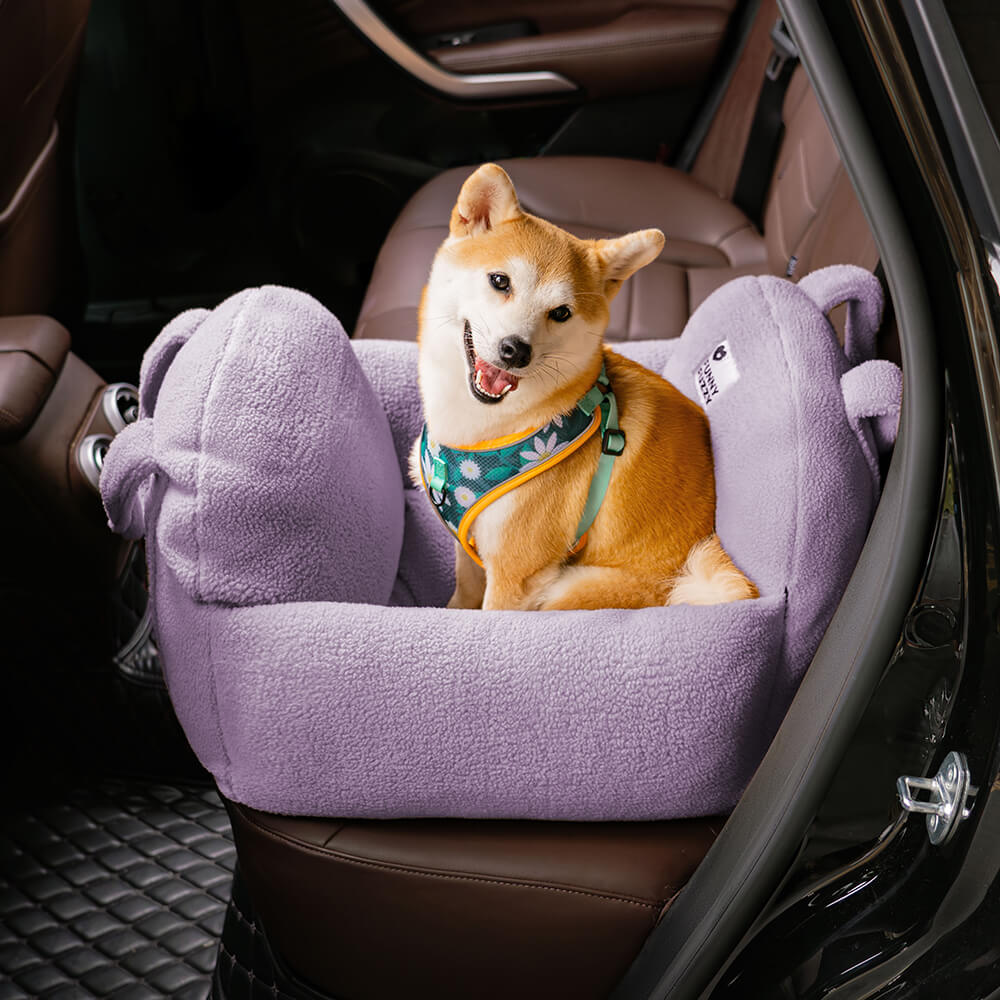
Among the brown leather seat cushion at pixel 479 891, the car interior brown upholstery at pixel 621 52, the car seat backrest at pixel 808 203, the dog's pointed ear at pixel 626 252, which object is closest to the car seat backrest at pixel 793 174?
the car seat backrest at pixel 808 203

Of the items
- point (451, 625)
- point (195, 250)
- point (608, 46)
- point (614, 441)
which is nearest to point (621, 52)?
point (608, 46)

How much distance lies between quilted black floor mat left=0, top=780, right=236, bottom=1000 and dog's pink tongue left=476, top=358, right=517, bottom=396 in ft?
2.44

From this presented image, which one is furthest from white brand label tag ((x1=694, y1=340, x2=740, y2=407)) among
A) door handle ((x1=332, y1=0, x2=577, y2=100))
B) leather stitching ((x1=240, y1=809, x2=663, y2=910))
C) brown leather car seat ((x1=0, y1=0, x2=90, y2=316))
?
door handle ((x1=332, y1=0, x2=577, y2=100))

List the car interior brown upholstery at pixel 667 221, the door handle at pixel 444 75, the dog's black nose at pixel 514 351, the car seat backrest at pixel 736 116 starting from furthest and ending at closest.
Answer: the door handle at pixel 444 75, the car seat backrest at pixel 736 116, the car interior brown upholstery at pixel 667 221, the dog's black nose at pixel 514 351

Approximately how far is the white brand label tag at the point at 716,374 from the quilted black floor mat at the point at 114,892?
2.97ft

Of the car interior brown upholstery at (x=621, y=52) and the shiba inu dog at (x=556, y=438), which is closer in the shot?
the shiba inu dog at (x=556, y=438)

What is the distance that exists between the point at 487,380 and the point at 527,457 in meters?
0.11

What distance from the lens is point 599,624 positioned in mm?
861

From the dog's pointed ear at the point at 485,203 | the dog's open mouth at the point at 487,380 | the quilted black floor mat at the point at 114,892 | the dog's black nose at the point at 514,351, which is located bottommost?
the quilted black floor mat at the point at 114,892

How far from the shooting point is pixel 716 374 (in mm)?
1131

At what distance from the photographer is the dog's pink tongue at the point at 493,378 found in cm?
100

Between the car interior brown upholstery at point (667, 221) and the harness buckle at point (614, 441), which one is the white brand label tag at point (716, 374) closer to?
the harness buckle at point (614, 441)

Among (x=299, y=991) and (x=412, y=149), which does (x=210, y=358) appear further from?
(x=412, y=149)

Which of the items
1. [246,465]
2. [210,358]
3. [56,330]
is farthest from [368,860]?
[56,330]
